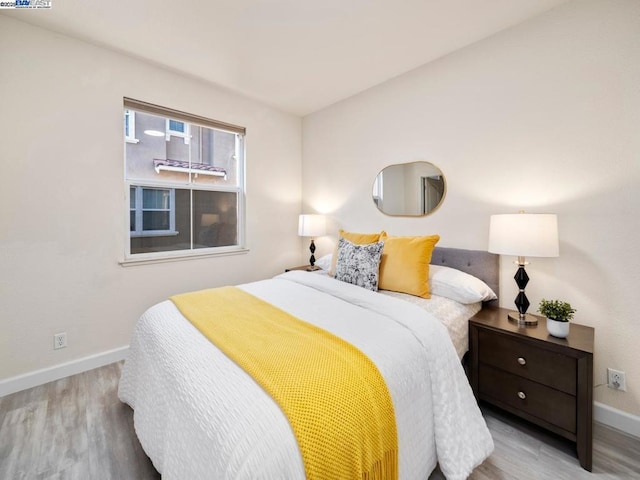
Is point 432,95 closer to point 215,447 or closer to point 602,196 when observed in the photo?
point 602,196

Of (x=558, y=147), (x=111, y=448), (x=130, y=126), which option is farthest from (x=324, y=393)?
(x=130, y=126)

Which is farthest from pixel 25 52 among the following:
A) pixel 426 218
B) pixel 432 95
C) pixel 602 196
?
pixel 602 196

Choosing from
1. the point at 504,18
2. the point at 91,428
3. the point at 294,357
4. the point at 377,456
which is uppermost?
the point at 504,18

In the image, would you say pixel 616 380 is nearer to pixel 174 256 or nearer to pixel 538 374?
pixel 538 374

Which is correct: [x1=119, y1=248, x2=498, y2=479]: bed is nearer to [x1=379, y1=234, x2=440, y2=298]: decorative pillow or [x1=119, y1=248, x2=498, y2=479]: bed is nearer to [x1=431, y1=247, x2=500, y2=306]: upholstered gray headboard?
[x1=379, y1=234, x2=440, y2=298]: decorative pillow

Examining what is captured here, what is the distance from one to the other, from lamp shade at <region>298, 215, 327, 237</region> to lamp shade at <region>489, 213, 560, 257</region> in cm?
192

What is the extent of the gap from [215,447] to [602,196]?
7.74 ft

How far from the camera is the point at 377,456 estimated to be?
0.99 metres

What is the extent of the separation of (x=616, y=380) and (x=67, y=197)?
3.91 meters

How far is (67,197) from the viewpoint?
2189mm

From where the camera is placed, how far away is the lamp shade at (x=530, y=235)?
162 cm

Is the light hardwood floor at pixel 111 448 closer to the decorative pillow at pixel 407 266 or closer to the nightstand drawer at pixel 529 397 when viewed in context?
the nightstand drawer at pixel 529 397

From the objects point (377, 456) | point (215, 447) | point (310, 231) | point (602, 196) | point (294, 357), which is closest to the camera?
point (215, 447)

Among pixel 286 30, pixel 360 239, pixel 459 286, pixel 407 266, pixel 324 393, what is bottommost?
pixel 324 393
